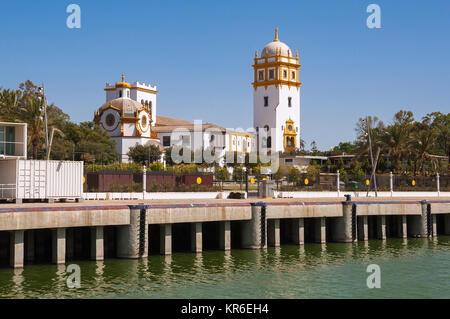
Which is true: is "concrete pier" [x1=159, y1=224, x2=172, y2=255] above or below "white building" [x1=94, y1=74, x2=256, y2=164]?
below

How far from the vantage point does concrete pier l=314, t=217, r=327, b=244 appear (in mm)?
38719

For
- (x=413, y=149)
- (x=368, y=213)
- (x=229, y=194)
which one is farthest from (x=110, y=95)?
(x=368, y=213)

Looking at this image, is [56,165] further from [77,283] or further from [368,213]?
[368,213]

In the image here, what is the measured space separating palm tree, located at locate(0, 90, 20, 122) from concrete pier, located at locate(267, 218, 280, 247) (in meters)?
31.1

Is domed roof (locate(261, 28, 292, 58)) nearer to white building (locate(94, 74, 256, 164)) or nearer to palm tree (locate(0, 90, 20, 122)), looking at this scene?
white building (locate(94, 74, 256, 164))

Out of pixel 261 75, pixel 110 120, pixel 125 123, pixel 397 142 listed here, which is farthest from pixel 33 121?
pixel 261 75

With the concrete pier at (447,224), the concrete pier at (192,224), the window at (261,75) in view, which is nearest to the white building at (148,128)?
the window at (261,75)

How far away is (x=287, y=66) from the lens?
482ft

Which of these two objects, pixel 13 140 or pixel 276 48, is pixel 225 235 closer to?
pixel 13 140

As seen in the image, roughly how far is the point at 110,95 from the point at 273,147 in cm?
4112

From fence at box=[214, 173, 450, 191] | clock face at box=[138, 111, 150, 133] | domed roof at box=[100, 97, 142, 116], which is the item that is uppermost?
domed roof at box=[100, 97, 142, 116]

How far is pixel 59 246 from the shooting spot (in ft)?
93.0

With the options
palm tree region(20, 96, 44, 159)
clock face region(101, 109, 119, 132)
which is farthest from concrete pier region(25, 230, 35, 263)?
clock face region(101, 109, 119, 132)

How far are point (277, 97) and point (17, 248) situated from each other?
123 meters
